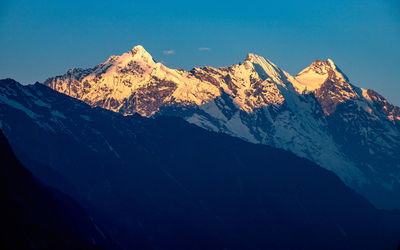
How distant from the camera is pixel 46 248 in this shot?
182125 millimetres

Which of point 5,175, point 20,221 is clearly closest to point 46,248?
point 20,221

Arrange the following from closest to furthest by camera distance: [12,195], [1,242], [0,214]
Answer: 1. [1,242]
2. [0,214]
3. [12,195]

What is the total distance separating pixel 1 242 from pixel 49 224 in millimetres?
34017

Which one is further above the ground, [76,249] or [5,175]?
[5,175]

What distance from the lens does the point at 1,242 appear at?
166 metres

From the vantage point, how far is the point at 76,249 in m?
195

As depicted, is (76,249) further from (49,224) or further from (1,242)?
(1,242)

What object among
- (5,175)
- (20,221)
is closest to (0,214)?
(20,221)

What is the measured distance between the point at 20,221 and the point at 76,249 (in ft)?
53.5

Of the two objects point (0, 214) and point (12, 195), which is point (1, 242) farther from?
point (12, 195)

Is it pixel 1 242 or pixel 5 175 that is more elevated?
pixel 5 175

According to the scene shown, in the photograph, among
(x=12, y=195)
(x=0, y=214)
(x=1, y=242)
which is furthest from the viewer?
(x=12, y=195)

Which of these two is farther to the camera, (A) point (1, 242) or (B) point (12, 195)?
(B) point (12, 195)

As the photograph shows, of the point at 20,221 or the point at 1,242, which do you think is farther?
the point at 20,221
